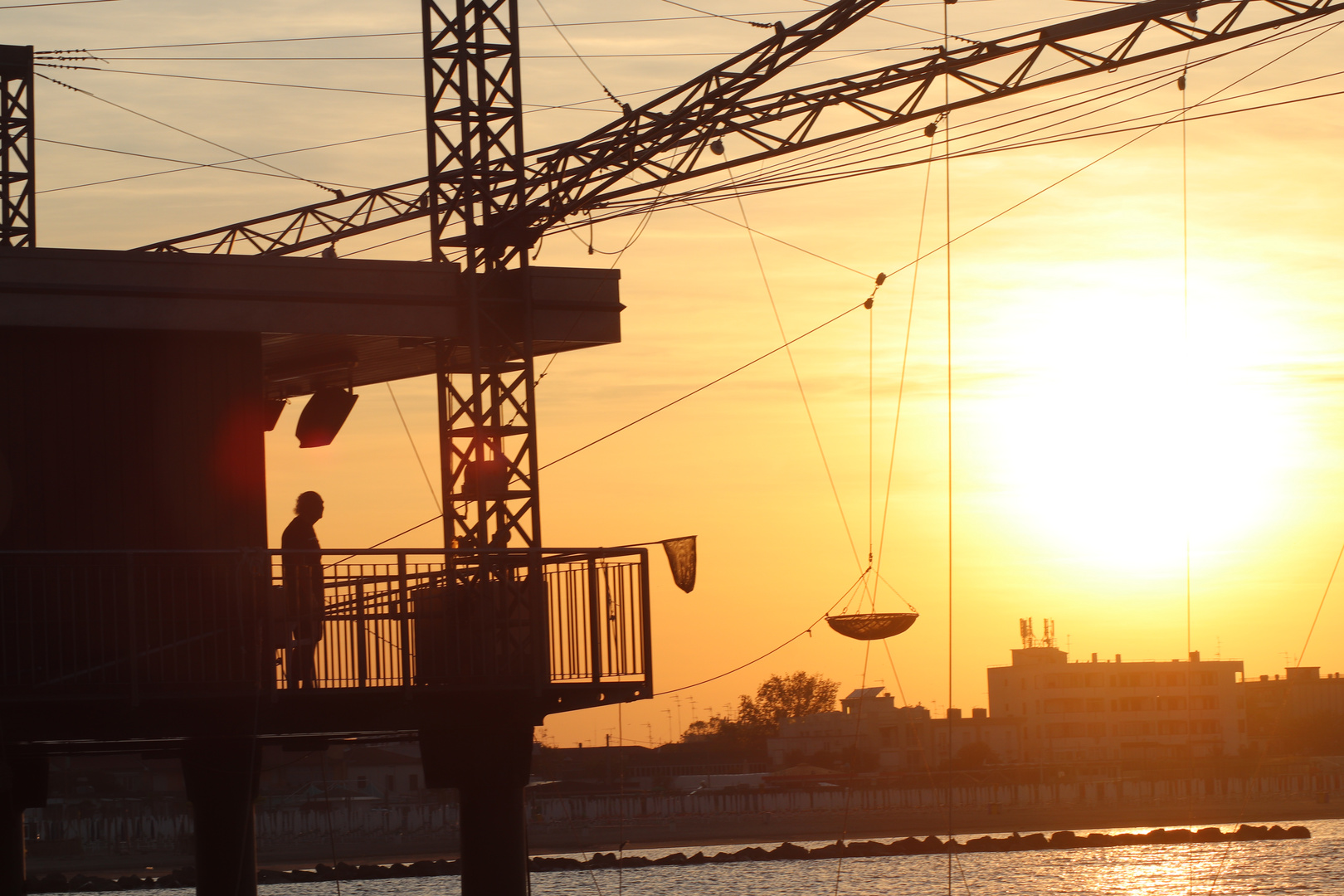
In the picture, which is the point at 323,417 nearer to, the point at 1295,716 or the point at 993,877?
the point at 993,877

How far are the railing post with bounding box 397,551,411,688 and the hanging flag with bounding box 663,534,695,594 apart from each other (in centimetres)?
378

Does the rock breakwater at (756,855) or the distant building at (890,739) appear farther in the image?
the distant building at (890,739)

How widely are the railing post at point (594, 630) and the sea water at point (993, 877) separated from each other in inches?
2268

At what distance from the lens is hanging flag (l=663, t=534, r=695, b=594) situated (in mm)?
17828

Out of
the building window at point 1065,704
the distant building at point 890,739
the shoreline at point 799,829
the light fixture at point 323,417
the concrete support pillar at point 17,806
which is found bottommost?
the shoreline at point 799,829

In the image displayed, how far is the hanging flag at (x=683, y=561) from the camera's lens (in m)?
17.8

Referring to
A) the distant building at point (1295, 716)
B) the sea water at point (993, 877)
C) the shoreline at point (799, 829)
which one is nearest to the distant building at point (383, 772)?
the shoreline at point (799, 829)

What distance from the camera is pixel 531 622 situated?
559 inches

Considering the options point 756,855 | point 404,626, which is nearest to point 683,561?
point 404,626

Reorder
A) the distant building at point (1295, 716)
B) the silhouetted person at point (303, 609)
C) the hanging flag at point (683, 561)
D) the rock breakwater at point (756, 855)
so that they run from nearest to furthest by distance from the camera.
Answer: the silhouetted person at point (303, 609) → the hanging flag at point (683, 561) → the rock breakwater at point (756, 855) → the distant building at point (1295, 716)

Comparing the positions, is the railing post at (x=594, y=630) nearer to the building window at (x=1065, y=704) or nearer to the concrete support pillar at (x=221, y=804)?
the concrete support pillar at (x=221, y=804)

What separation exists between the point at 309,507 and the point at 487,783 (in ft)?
9.60

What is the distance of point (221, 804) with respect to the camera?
17328 mm

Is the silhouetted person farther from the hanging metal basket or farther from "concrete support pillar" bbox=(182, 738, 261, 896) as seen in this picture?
the hanging metal basket
